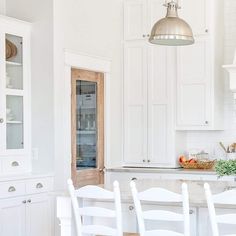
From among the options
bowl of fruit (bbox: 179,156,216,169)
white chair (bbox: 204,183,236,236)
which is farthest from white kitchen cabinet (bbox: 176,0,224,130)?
white chair (bbox: 204,183,236,236)

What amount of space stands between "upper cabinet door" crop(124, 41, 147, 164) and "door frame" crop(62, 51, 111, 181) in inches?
12.3

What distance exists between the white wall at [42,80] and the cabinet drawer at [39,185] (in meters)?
0.15

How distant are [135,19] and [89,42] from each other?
34.2 inches

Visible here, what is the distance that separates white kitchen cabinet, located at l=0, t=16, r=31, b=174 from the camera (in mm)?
4996

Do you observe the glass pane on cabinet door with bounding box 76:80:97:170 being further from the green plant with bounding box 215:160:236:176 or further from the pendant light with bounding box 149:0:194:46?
the green plant with bounding box 215:160:236:176

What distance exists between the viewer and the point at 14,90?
5.14 m

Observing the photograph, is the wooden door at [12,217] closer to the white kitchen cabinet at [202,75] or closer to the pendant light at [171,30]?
the pendant light at [171,30]

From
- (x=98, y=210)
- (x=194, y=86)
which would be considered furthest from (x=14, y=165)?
(x=194, y=86)

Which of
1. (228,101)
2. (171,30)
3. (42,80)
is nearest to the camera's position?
(171,30)

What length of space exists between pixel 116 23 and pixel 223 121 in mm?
1769

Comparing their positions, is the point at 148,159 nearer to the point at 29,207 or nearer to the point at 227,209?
the point at 29,207

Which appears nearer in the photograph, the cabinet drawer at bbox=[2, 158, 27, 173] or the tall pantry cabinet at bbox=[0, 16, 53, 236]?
the tall pantry cabinet at bbox=[0, 16, 53, 236]

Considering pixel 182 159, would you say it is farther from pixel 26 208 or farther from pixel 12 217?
pixel 12 217

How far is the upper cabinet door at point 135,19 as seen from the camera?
627 centimetres
